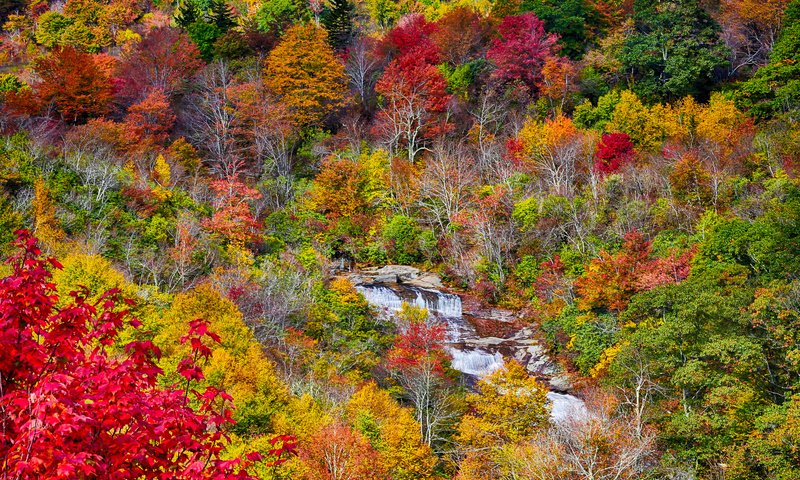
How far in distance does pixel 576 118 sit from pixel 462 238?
39.3ft

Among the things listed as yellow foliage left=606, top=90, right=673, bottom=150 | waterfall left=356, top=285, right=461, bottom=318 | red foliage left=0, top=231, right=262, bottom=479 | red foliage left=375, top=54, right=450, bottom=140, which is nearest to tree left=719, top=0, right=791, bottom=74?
yellow foliage left=606, top=90, right=673, bottom=150

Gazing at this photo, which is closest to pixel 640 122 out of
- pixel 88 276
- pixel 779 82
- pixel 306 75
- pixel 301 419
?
pixel 779 82

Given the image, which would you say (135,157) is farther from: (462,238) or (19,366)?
(19,366)

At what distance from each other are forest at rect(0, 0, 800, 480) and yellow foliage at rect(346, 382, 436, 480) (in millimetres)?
103

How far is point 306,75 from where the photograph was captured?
47906 mm

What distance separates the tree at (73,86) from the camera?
42.2 meters

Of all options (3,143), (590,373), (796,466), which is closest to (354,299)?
(590,373)

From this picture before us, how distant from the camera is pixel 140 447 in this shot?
499 cm

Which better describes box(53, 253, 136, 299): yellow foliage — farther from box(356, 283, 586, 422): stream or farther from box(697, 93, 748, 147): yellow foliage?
box(697, 93, 748, 147): yellow foliage

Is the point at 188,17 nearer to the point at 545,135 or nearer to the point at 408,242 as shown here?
the point at 408,242

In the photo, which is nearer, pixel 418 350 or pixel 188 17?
pixel 418 350

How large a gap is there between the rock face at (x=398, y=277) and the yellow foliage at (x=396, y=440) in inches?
590

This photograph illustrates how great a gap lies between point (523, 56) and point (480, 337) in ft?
69.2

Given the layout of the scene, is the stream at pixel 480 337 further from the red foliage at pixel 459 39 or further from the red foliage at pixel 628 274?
the red foliage at pixel 459 39
